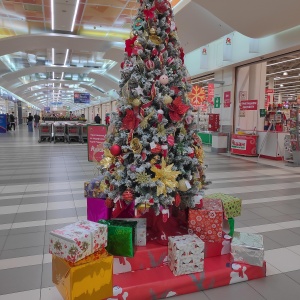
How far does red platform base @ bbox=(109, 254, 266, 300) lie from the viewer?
2115mm

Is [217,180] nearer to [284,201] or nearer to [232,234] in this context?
[284,201]

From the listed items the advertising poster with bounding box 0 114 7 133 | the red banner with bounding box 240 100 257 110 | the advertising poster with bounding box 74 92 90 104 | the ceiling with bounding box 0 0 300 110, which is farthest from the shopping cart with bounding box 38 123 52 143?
the advertising poster with bounding box 74 92 90 104

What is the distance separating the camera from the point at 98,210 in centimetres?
271

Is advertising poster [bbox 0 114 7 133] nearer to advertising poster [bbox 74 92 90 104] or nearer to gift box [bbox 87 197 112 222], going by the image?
advertising poster [bbox 74 92 90 104]

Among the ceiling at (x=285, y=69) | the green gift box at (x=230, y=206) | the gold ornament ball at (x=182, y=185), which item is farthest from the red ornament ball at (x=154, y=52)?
the ceiling at (x=285, y=69)

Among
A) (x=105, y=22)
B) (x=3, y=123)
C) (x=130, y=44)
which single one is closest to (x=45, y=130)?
(x=105, y=22)

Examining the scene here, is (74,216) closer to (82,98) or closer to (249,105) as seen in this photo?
(249,105)

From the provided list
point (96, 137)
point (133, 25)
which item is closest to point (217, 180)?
point (96, 137)

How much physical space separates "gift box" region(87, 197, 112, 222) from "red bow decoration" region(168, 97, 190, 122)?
97 cm

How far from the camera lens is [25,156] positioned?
9391 millimetres

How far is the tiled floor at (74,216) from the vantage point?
227 cm

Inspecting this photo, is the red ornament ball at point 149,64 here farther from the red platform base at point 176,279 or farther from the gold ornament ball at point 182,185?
Answer: the red platform base at point 176,279

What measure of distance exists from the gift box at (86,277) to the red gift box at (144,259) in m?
0.26

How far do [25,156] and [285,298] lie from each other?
28.7ft
